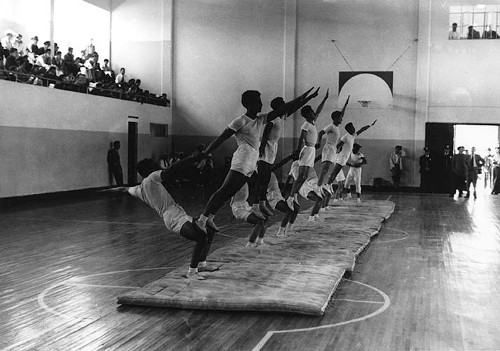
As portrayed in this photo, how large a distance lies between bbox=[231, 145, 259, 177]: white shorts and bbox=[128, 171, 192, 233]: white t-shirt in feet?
3.56

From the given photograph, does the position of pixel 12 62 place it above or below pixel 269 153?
above

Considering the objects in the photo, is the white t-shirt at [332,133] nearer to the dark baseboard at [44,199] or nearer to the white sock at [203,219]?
the white sock at [203,219]

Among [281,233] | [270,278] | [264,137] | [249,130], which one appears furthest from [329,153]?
[270,278]

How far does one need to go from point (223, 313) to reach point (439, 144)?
16743mm

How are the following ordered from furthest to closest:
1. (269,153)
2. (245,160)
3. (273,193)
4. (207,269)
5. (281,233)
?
(281,233) < (273,193) < (269,153) < (245,160) < (207,269)

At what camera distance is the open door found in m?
20.5

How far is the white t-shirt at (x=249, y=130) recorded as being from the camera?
692 cm

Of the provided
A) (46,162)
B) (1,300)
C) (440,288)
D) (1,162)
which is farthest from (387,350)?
(46,162)

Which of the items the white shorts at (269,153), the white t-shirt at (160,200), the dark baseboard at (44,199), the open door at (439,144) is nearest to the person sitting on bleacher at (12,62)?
the dark baseboard at (44,199)

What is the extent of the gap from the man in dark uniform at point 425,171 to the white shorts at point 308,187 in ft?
33.1

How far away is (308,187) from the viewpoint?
35.7ft

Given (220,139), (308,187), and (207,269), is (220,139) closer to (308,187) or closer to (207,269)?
(207,269)

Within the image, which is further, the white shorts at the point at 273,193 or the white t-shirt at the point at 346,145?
the white t-shirt at the point at 346,145

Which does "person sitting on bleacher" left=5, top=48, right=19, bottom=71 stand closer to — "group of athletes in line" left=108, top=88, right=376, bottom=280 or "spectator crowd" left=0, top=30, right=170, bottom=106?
A: "spectator crowd" left=0, top=30, right=170, bottom=106
